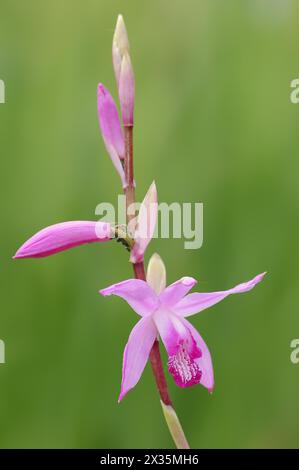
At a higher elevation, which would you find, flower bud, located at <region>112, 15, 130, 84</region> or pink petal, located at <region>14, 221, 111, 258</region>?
flower bud, located at <region>112, 15, 130, 84</region>

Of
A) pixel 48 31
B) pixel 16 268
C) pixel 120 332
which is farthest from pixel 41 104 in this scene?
pixel 120 332

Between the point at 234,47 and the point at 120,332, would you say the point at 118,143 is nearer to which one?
the point at 120,332

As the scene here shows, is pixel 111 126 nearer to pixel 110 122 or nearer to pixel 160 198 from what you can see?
pixel 110 122

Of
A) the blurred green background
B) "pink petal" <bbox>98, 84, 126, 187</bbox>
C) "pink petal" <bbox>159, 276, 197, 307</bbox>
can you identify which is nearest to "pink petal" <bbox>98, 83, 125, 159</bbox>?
"pink petal" <bbox>98, 84, 126, 187</bbox>

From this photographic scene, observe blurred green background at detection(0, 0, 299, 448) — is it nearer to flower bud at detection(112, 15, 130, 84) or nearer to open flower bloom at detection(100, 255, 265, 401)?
open flower bloom at detection(100, 255, 265, 401)

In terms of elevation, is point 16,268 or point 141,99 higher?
point 141,99

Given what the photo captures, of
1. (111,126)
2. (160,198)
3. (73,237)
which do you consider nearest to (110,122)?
(111,126)
